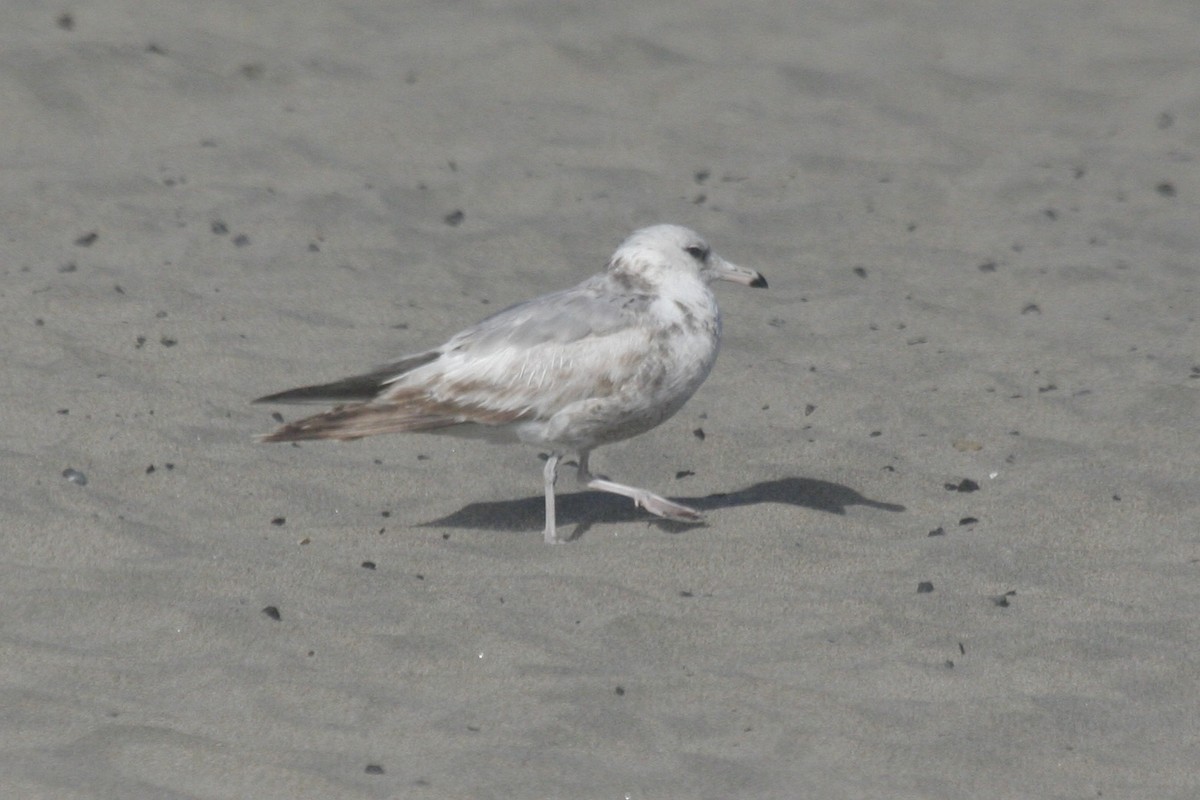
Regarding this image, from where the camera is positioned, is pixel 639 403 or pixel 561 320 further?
pixel 561 320

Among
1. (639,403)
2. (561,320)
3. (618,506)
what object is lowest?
(618,506)

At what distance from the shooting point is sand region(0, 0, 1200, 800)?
4672 mm

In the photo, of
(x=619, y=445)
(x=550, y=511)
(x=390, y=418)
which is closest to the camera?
(x=550, y=511)

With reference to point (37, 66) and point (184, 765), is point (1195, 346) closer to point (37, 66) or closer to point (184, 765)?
point (184, 765)

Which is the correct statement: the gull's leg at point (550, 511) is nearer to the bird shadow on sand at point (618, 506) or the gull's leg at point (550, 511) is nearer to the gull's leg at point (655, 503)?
the bird shadow on sand at point (618, 506)

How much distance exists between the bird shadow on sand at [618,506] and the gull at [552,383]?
0.12 metres

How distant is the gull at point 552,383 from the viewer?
6.12 meters

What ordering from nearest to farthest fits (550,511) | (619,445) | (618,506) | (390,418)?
(550,511), (390,418), (618,506), (619,445)

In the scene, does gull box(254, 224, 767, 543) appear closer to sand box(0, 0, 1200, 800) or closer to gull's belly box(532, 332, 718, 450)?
gull's belly box(532, 332, 718, 450)

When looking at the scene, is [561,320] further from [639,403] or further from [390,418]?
[390,418]

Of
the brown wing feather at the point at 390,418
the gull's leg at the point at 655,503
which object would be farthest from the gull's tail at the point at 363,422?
the gull's leg at the point at 655,503

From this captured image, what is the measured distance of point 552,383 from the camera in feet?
20.2

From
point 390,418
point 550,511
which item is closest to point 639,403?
point 550,511

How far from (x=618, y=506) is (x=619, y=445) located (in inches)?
23.5
